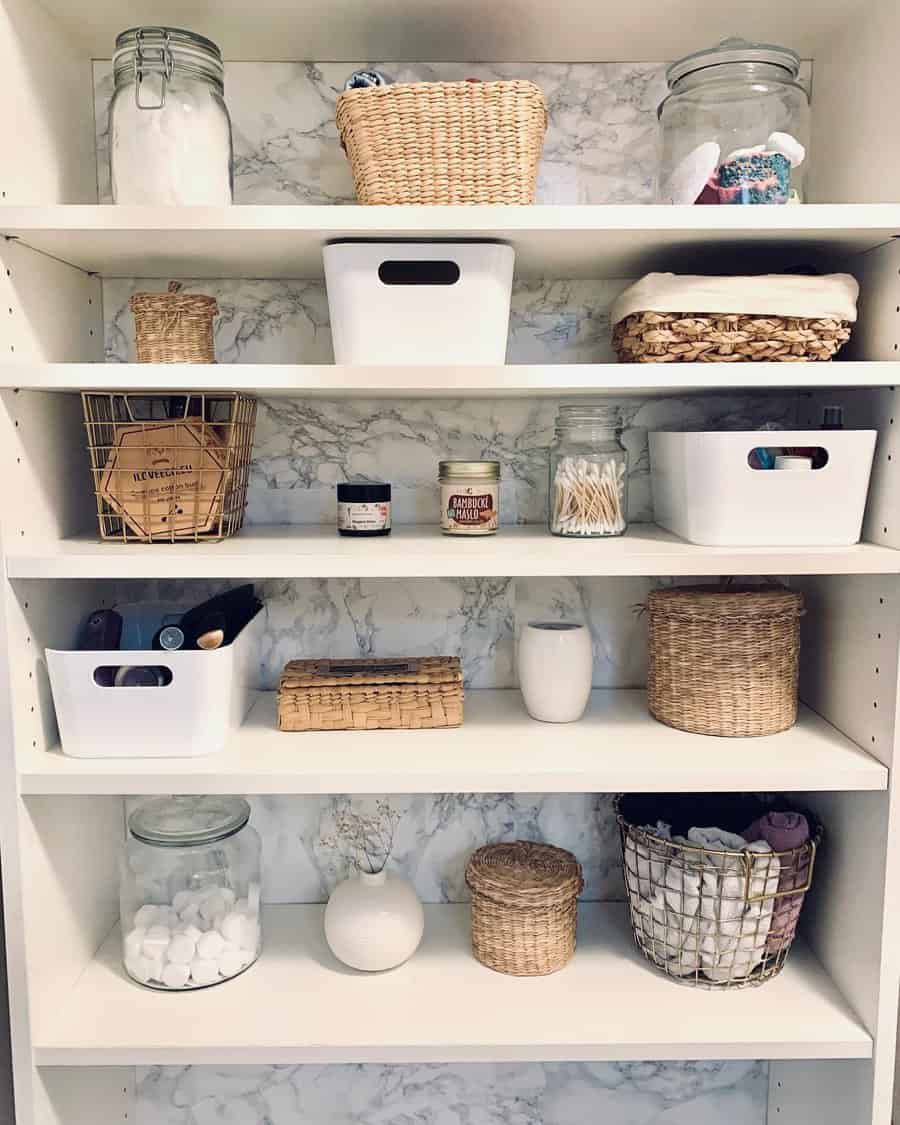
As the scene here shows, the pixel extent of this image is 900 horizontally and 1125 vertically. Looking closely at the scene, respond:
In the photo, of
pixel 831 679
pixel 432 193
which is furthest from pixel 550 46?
pixel 831 679

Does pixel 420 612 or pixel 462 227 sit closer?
pixel 462 227

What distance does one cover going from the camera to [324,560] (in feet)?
3.68

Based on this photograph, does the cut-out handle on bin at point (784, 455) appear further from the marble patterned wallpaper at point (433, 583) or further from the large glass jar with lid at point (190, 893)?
the large glass jar with lid at point (190, 893)

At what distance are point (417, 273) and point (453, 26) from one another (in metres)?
0.32

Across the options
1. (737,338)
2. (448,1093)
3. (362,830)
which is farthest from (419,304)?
(448,1093)

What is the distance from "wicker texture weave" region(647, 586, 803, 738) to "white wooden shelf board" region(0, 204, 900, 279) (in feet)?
→ 1.46

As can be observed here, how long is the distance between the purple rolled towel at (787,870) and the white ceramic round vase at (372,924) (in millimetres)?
470

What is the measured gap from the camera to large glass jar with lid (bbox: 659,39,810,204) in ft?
3.68

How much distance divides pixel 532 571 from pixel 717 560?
0.21 metres

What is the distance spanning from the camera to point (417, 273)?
49.3 inches

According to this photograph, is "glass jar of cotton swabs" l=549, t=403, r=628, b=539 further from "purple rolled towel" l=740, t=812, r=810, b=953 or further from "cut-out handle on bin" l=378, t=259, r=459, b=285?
Result: "purple rolled towel" l=740, t=812, r=810, b=953

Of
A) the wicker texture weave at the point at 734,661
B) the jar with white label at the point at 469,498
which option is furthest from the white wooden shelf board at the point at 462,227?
the wicker texture weave at the point at 734,661

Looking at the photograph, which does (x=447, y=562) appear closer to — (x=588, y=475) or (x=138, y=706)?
(x=588, y=475)

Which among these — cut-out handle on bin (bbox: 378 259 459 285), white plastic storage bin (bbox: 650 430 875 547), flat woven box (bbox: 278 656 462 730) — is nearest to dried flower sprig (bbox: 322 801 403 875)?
flat woven box (bbox: 278 656 462 730)
